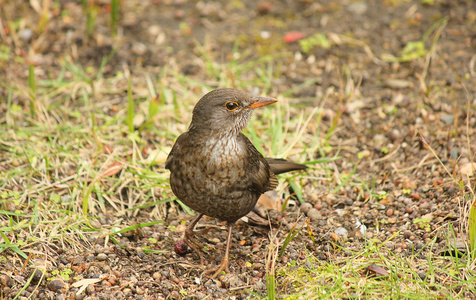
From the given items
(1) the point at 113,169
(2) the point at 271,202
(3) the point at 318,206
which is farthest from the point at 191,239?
(3) the point at 318,206

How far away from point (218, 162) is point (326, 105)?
2.55 metres

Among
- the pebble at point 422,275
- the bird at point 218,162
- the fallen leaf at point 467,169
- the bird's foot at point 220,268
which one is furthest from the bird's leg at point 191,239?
the fallen leaf at point 467,169

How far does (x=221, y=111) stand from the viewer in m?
3.97

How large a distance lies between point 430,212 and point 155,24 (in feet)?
15.3

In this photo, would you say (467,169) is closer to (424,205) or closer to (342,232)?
(424,205)

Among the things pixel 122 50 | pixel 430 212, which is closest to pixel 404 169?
pixel 430 212

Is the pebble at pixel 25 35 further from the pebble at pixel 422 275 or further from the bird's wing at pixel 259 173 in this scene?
the pebble at pixel 422 275

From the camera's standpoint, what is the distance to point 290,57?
6.66 metres

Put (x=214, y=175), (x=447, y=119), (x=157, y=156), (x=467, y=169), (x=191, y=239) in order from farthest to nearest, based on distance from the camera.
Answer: (x=447, y=119) < (x=157, y=156) < (x=467, y=169) < (x=191, y=239) < (x=214, y=175)

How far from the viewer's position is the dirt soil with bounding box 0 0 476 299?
3996mm

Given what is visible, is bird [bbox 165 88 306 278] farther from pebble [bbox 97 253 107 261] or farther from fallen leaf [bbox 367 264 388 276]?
fallen leaf [bbox 367 264 388 276]

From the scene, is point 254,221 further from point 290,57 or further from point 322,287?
point 290,57

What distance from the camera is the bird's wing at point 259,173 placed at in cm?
411

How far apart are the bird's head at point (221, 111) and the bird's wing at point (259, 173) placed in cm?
24
